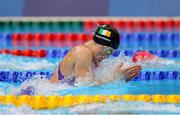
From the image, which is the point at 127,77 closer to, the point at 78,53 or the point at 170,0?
the point at 78,53

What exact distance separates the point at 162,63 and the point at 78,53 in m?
1.81

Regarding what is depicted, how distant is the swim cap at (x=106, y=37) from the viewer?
178 inches

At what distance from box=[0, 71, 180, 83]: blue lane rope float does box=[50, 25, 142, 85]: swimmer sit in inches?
32.1

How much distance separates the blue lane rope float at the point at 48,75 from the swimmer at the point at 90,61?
82cm

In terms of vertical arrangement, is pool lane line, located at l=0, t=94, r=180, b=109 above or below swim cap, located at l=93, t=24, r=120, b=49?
below

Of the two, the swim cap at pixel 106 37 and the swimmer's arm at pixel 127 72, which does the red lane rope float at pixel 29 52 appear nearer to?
the swim cap at pixel 106 37

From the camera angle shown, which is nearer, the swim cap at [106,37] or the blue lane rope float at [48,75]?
the swim cap at [106,37]

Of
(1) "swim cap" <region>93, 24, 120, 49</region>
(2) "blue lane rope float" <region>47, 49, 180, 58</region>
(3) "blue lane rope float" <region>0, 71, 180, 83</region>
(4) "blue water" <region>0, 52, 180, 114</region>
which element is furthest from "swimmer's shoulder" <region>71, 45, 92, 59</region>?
(2) "blue lane rope float" <region>47, 49, 180, 58</region>

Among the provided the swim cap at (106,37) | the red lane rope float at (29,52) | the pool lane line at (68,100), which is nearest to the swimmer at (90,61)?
the swim cap at (106,37)

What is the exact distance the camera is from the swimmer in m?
4.39

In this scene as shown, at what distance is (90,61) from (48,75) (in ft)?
3.95

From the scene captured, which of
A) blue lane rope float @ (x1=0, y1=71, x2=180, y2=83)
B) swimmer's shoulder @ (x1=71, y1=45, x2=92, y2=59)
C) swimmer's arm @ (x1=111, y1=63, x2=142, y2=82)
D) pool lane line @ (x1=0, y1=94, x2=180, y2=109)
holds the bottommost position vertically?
pool lane line @ (x1=0, y1=94, x2=180, y2=109)

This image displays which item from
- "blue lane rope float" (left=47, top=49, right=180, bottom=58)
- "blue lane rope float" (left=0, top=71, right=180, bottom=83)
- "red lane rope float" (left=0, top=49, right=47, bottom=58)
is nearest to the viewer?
"blue lane rope float" (left=0, top=71, right=180, bottom=83)

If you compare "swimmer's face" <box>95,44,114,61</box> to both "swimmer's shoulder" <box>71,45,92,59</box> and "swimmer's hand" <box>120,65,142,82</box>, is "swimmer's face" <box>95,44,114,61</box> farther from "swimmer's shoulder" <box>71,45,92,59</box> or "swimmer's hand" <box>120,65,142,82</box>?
"swimmer's hand" <box>120,65,142,82</box>
